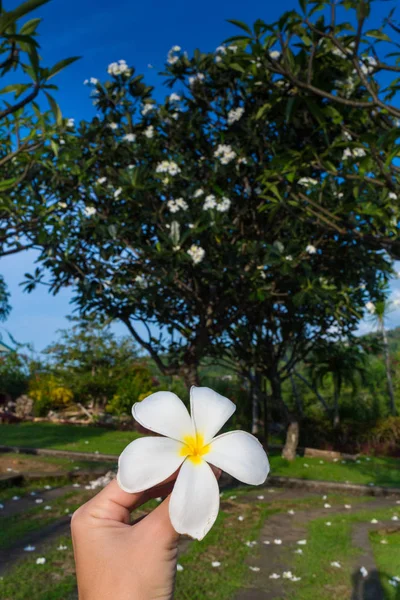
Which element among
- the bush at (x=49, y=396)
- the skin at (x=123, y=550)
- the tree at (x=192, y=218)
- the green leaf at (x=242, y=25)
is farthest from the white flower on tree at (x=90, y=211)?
the bush at (x=49, y=396)

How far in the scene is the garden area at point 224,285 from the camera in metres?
0.63

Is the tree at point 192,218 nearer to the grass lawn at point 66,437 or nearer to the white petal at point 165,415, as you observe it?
the grass lawn at point 66,437

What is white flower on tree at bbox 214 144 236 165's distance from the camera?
597cm

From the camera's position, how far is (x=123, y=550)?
0.59 meters

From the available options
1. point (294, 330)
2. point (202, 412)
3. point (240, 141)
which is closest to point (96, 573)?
point (202, 412)

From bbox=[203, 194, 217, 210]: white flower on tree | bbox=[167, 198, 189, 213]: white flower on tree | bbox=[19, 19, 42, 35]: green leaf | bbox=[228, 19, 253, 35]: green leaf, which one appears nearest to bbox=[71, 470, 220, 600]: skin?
bbox=[19, 19, 42, 35]: green leaf

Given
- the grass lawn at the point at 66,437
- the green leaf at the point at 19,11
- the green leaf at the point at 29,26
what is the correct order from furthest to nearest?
the grass lawn at the point at 66,437 < the green leaf at the point at 29,26 < the green leaf at the point at 19,11

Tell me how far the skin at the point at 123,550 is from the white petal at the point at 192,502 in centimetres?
5

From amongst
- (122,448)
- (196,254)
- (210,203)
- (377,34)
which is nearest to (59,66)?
(377,34)

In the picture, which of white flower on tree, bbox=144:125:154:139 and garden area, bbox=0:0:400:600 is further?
white flower on tree, bbox=144:125:154:139

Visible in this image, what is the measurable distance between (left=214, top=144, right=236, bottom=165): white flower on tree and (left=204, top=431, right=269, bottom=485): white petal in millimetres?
5694

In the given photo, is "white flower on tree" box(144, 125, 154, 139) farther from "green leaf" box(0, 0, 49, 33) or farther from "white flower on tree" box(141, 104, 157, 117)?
"green leaf" box(0, 0, 49, 33)

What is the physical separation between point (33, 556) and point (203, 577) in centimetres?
123

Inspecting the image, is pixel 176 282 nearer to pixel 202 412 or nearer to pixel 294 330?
pixel 294 330
